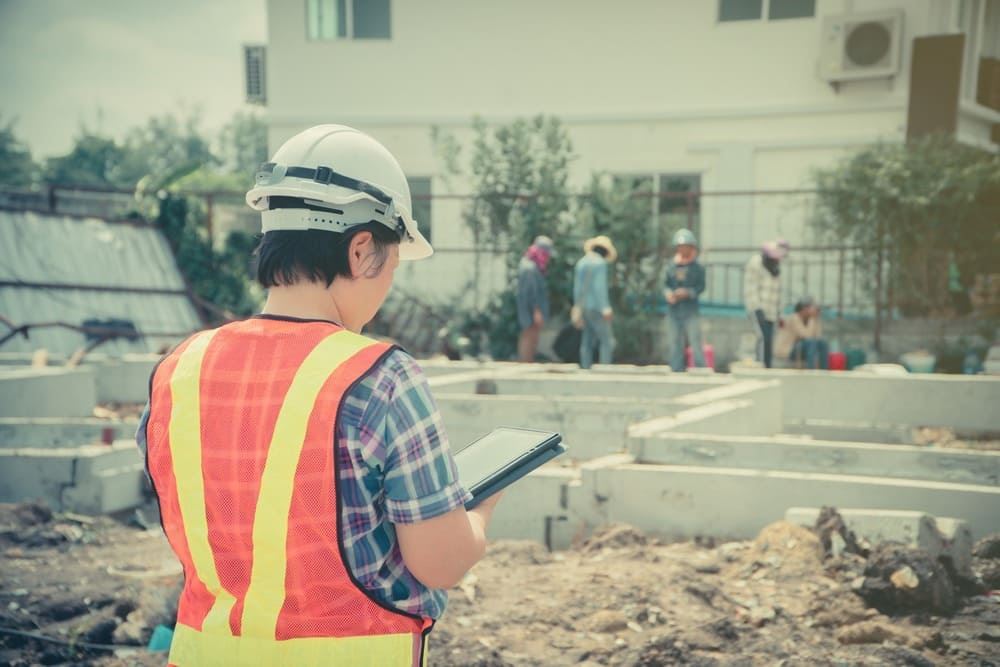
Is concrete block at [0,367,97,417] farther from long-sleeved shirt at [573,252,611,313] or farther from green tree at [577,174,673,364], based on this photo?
green tree at [577,174,673,364]

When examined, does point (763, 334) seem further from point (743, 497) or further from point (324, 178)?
point (324, 178)

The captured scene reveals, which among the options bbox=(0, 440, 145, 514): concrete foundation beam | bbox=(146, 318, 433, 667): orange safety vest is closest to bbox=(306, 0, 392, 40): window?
bbox=(0, 440, 145, 514): concrete foundation beam

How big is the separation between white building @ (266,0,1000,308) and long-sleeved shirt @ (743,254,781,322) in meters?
3.28

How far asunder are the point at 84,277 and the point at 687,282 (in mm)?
8974

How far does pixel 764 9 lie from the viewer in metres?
14.9

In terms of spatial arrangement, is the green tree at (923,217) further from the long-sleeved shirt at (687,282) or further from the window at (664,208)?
the long-sleeved shirt at (687,282)

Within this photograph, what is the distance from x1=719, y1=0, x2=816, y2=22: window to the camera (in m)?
14.8

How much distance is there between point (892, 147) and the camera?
41.4 feet

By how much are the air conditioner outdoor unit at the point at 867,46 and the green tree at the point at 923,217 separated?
1882 mm

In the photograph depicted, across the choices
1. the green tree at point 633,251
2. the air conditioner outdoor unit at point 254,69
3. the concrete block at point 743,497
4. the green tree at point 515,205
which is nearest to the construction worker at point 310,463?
the concrete block at point 743,497

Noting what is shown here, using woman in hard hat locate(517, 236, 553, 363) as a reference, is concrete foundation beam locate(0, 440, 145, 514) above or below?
below

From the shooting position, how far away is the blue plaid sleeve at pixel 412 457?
57.2 inches

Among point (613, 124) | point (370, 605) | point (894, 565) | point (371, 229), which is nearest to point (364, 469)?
point (370, 605)

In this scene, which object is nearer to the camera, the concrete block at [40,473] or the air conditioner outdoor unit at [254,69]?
the concrete block at [40,473]
